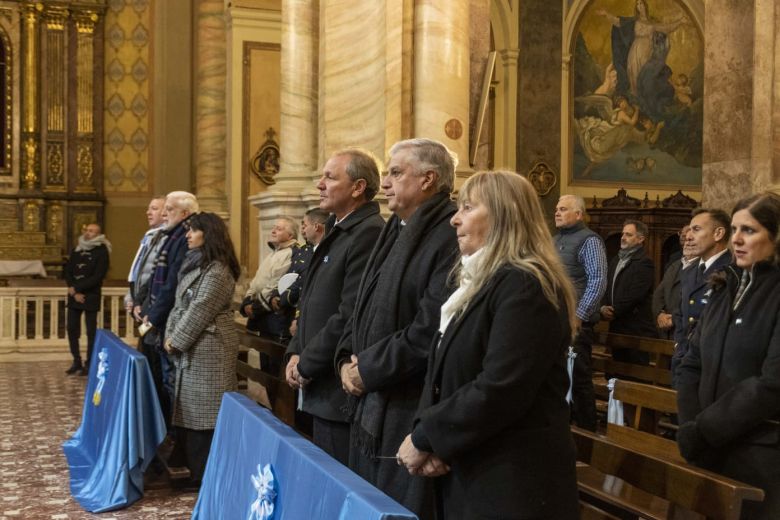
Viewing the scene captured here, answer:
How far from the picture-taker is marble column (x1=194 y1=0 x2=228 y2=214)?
1496 cm

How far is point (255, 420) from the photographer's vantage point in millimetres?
3178

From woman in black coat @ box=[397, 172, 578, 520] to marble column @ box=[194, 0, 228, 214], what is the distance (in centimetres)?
1238

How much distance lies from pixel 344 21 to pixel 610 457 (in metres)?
5.65

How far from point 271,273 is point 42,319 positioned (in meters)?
6.28

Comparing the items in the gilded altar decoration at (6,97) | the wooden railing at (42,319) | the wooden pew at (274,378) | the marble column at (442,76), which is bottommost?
the wooden railing at (42,319)

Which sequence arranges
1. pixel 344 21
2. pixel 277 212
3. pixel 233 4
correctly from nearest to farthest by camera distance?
1. pixel 344 21
2. pixel 277 212
3. pixel 233 4

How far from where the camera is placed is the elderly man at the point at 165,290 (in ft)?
19.7

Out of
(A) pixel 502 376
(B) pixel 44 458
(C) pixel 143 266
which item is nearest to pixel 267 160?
(C) pixel 143 266

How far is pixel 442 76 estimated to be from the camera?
764 cm

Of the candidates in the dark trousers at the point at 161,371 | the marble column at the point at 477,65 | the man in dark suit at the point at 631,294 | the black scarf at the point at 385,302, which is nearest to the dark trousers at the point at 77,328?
the dark trousers at the point at 161,371

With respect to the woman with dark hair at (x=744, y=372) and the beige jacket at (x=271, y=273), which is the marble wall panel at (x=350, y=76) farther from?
the woman with dark hair at (x=744, y=372)

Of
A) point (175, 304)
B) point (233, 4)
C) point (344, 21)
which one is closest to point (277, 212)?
point (344, 21)

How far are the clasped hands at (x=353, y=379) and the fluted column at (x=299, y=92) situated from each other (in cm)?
590

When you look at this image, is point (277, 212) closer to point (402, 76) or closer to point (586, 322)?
point (402, 76)
